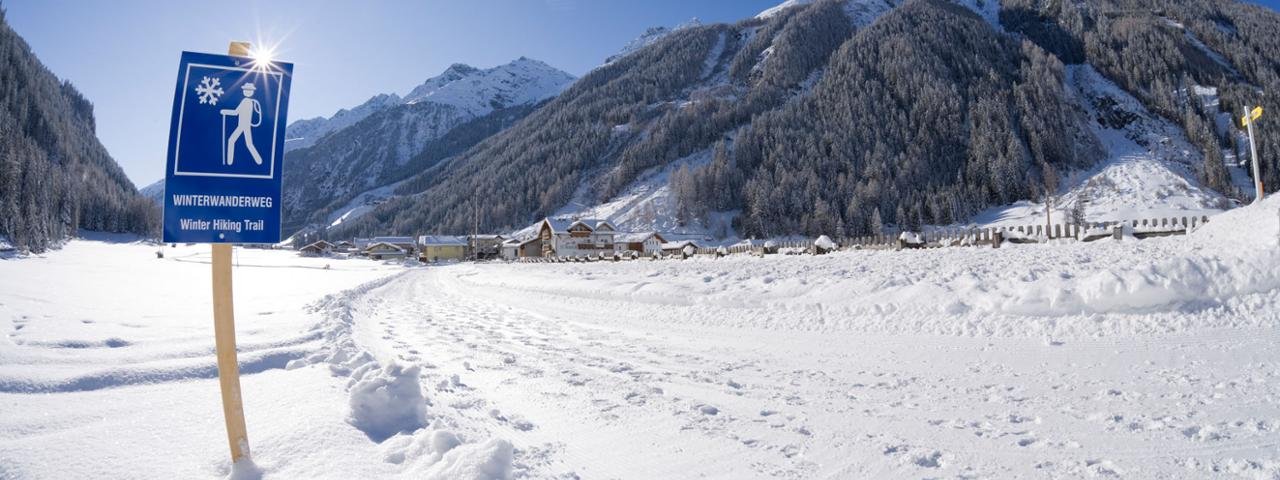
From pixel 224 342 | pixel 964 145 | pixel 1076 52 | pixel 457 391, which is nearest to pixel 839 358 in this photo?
pixel 457 391

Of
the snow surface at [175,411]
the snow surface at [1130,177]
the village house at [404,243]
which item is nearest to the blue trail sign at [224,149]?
the snow surface at [175,411]

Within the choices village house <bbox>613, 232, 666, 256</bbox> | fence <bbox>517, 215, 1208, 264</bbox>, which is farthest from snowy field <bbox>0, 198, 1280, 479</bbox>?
village house <bbox>613, 232, 666, 256</bbox>

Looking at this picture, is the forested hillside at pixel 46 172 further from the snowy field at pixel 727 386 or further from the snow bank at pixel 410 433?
the snow bank at pixel 410 433

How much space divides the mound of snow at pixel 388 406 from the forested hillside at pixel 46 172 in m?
67.8

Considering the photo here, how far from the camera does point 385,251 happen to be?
109 meters

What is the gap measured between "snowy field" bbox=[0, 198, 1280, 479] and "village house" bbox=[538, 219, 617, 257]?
222 feet

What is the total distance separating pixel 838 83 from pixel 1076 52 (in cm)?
7373

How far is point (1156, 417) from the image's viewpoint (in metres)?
4.41

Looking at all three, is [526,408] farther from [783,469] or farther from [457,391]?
[783,469]

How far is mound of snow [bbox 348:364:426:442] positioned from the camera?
3.90 metres

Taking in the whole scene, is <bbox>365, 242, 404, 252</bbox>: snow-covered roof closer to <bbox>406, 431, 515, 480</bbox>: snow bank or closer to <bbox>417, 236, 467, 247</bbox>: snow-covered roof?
<bbox>417, 236, 467, 247</bbox>: snow-covered roof

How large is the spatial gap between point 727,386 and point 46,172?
344 feet

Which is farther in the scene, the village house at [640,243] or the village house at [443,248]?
the village house at [443,248]

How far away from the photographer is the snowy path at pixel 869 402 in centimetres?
378
